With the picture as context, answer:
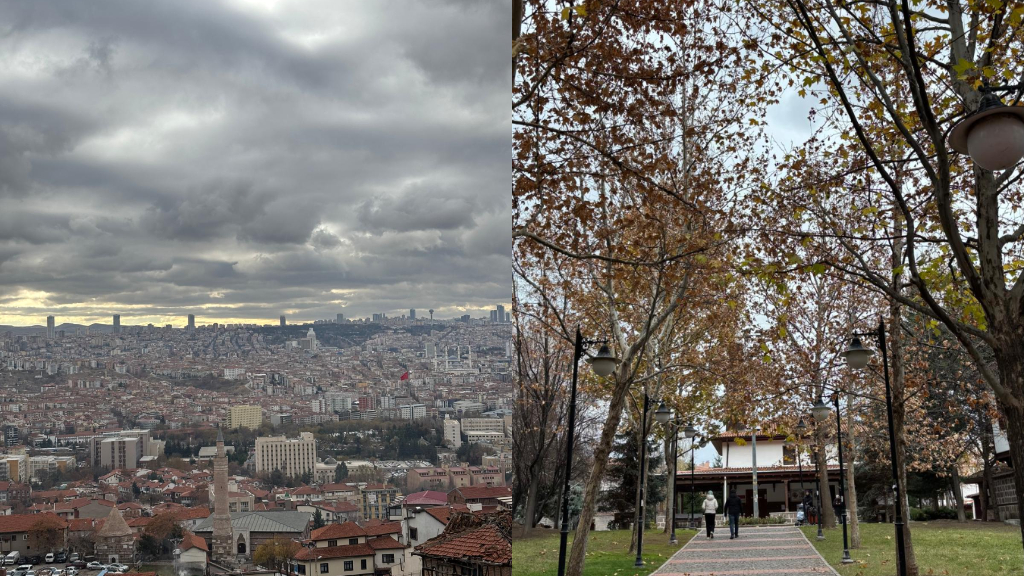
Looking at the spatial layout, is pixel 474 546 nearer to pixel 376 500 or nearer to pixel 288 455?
pixel 376 500

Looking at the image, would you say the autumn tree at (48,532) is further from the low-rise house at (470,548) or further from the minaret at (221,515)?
the low-rise house at (470,548)

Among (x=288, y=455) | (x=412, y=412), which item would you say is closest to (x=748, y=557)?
(x=412, y=412)

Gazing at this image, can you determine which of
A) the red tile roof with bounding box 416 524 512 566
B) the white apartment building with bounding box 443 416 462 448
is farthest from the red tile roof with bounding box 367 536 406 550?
the white apartment building with bounding box 443 416 462 448

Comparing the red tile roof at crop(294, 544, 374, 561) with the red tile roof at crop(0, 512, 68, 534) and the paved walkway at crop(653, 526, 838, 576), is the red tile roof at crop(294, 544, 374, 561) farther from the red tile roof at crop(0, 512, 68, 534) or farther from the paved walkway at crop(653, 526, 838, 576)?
the paved walkway at crop(653, 526, 838, 576)

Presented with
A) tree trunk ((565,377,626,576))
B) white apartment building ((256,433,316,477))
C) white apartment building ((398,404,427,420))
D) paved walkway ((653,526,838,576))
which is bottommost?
paved walkway ((653,526,838,576))

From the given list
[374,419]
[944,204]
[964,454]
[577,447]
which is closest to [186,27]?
[374,419]

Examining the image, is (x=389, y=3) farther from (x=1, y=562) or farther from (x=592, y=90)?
(x=1, y=562)

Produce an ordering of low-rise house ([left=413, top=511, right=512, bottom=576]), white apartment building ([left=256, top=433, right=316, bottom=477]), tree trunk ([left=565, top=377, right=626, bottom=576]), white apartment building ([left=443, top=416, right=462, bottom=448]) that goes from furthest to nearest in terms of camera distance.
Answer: tree trunk ([left=565, top=377, right=626, bottom=576]), white apartment building ([left=443, top=416, right=462, bottom=448]), low-rise house ([left=413, top=511, right=512, bottom=576]), white apartment building ([left=256, top=433, right=316, bottom=477])

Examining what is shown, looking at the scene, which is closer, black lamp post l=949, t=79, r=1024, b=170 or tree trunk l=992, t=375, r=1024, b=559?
black lamp post l=949, t=79, r=1024, b=170
